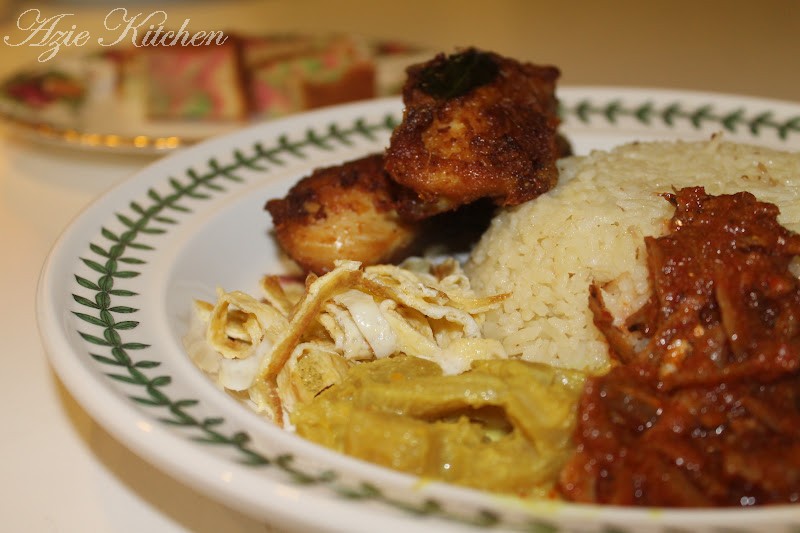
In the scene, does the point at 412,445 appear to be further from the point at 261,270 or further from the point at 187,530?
the point at 261,270

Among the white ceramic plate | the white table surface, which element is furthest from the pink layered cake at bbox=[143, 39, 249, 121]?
the white ceramic plate

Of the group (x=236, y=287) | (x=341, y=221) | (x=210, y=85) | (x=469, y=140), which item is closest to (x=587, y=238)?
(x=469, y=140)

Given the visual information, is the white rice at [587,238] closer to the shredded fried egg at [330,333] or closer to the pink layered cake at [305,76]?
the shredded fried egg at [330,333]

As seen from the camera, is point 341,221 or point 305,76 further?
point 305,76

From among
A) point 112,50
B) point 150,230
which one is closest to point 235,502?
point 150,230

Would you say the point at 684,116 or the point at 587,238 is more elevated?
the point at 684,116

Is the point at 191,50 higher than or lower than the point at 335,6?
lower

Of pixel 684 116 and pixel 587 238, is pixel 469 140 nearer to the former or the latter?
pixel 587 238
